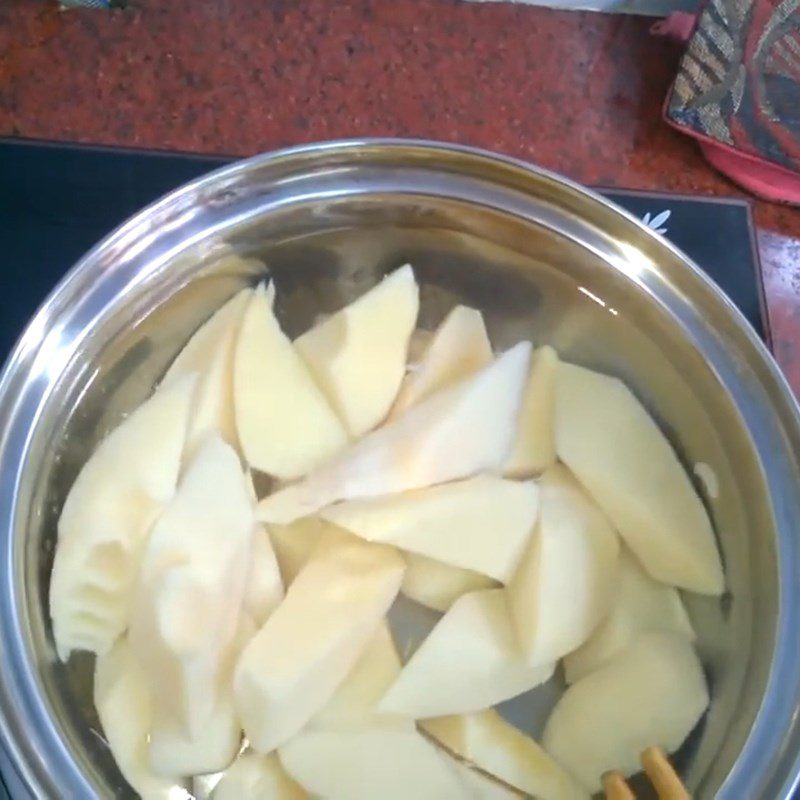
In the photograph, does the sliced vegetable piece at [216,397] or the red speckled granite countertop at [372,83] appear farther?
the red speckled granite countertop at [372,83]

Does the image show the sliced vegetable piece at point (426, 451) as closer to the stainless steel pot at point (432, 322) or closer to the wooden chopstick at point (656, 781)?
the stainless steel pot at point (432, 322)

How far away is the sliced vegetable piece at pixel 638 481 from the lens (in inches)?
29.6

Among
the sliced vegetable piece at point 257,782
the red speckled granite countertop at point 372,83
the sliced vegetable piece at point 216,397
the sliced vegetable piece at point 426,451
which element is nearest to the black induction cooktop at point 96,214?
the red speckled granite countertop at point 372,83

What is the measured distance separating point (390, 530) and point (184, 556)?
145mm

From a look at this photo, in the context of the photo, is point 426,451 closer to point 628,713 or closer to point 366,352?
point 366,352

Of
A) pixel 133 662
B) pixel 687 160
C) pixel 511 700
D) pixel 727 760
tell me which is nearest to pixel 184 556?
pixel 133 662

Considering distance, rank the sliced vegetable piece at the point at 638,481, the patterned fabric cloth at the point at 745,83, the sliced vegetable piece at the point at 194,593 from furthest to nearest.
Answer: the patterned fabric cloth at the point at 745,83
the sliced vegetable piece at the point at 638,481
the sliced vegetable piece at the point at 194,593

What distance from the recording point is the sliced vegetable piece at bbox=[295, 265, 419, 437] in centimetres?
77

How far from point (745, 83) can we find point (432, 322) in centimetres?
37

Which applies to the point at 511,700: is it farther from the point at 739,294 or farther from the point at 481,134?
the point at 481,134

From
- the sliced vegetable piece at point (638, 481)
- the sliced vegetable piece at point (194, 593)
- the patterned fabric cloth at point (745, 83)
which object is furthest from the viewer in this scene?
the patterned fabric cloth at point (745, 83)

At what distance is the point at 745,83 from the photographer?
0.90m

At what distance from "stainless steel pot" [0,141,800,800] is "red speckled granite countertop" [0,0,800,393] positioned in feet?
0.50

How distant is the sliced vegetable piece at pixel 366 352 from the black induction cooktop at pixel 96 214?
207 millimetres
